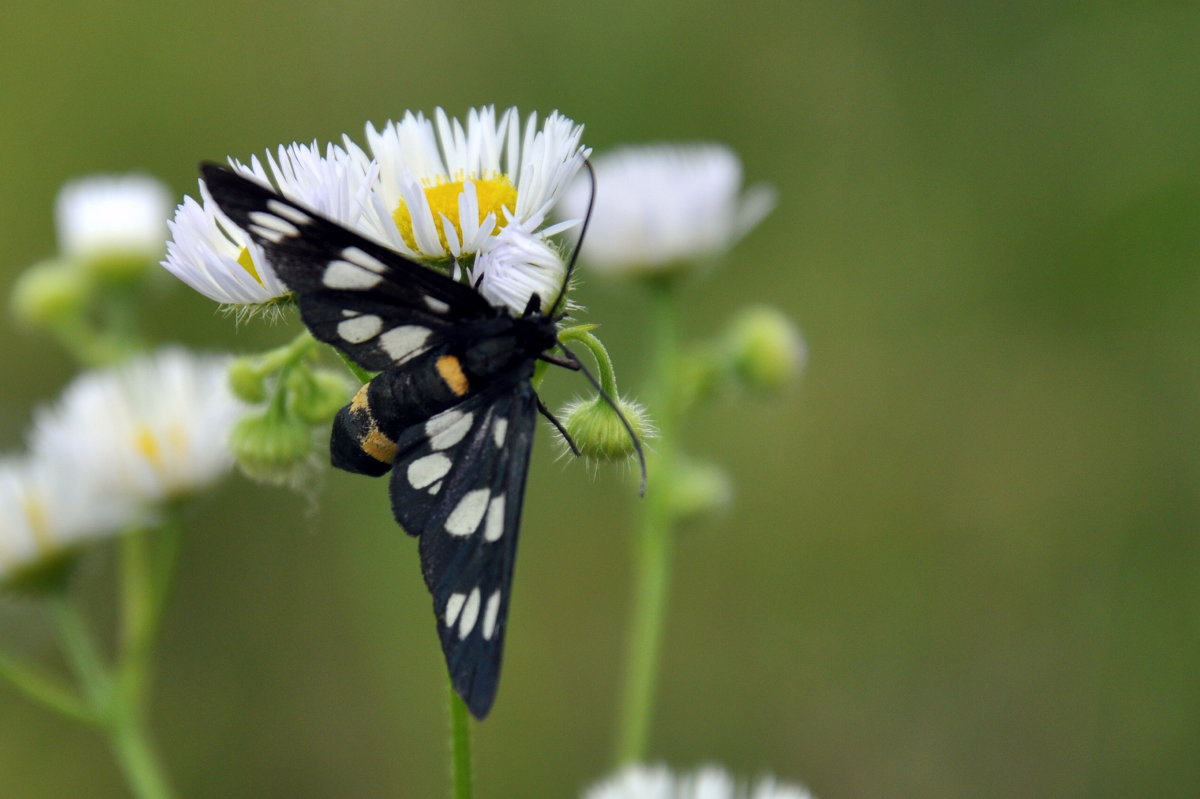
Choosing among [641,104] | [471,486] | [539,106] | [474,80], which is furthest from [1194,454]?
[471,486]

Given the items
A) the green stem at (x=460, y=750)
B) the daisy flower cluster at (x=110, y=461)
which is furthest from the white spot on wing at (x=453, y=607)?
the daisy flower cluster at (x=110, y=461)

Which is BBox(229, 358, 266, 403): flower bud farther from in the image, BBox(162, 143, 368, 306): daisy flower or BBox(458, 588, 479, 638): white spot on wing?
BBox(458, 588, 479, 638): white spot on wing

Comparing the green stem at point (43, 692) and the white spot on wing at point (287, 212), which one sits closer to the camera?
the white spot on wing at point (287, 212)

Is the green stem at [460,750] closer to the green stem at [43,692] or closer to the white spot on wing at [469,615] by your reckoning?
the white spot on wing at [469,615]

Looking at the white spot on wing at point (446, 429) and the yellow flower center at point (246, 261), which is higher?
the yellow flower center at point (246, 261)

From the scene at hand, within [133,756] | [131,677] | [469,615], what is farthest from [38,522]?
[469,615]

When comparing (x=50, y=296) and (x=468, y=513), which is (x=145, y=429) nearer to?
(x=50, y=296)

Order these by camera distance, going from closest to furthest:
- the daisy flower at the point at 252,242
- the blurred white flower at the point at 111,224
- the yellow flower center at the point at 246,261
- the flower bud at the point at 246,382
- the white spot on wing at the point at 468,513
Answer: the white spot on wing at the point at 468,513 < the daisy flower at the point at 252,242 < the yellow flower center at the point at 246,261 < the flower bud at the point at 246,382 < the blurred white flower at the point at 111,224
